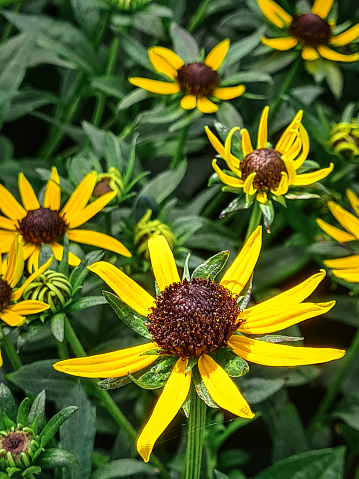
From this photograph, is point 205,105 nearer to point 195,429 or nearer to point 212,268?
point 212,268

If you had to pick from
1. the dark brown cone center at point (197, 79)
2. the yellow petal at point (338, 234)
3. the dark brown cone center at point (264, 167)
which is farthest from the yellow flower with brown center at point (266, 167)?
the dark brown cone center at point (197, 79)

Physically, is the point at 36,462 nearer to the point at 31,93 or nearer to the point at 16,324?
the point at 16,324

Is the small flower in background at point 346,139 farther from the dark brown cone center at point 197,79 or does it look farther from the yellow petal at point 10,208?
the yellow petal at point 10,208

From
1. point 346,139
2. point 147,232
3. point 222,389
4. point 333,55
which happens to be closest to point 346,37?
point 333,55

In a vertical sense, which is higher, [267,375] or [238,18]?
[238,18]

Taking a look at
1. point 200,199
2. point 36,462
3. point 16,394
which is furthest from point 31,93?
point 36,462

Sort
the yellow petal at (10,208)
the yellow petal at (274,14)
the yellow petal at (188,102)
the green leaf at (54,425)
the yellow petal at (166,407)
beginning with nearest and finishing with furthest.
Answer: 1. the yellow petal at (166,407)
2. the green leaf at (54,425)
3. the yellow petal at (10,208)
4. the yellow petal at (188,102)
5. the yellow petal at (274,14)
